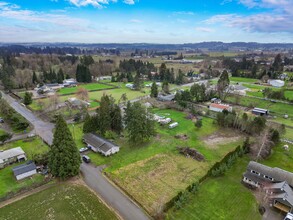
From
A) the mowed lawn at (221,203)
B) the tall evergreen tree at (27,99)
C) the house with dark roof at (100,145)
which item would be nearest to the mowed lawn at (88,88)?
the tall evergreen tree at (27,99)

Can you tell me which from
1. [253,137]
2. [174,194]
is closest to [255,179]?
[174,194]

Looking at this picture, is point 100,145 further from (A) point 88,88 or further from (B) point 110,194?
(A) point 88,88

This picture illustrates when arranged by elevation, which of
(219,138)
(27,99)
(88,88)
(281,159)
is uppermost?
(27,99)

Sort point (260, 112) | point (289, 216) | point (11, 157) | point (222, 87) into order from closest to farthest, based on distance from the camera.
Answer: point (289, 216) < point (11, 157) < point (260, 112) < point (222, 87)

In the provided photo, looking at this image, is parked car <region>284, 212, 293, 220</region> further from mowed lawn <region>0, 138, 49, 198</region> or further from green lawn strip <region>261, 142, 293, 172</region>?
mowed lawn <region>0, 138, 49, 198</region>

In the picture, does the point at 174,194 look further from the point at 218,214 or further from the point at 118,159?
the point at 118,159

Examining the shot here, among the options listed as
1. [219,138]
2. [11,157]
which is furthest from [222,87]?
[11,157]
